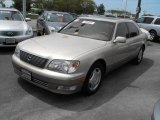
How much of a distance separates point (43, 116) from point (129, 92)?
7.15 feet

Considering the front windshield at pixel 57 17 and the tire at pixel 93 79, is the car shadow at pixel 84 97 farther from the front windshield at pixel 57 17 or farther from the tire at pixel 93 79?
the front windshield at pixel 57 17

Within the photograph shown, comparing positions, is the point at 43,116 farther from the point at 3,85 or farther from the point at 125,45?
the point at 125,45

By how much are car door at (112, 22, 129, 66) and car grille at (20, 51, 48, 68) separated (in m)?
1.82

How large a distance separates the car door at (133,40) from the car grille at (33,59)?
2.80 metres

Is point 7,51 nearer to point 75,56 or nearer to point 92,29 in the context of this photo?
point 92,29

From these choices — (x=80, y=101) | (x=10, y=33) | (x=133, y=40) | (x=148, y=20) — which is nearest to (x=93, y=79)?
(x=80, y=101)

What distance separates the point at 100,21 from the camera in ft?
19.3

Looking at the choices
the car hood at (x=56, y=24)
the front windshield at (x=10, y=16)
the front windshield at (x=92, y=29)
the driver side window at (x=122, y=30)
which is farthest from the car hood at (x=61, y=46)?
the front windshield at (x=10, y=16)

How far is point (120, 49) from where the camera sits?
5.73 meters

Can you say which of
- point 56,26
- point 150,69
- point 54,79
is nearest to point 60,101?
point 54,79

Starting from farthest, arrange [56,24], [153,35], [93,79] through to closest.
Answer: [153,35] < [56,24] < [93,79]

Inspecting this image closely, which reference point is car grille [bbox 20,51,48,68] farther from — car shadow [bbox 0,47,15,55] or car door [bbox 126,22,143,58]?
car shadow [bbox 0,47,15,55]

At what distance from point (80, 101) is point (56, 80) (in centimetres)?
73

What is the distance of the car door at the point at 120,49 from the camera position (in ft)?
18.0
